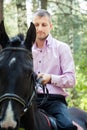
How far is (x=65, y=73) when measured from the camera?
502 centimetres

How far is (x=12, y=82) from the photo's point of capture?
386 cm

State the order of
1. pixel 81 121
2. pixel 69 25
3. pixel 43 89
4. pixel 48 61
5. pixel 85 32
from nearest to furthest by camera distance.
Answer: pixel 43 89, pixel 48 61, pixel 81 121, pixel 69 25, pixel 85 32

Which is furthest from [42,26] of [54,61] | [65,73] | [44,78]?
[44,78]

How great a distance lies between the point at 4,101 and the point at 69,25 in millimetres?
11756

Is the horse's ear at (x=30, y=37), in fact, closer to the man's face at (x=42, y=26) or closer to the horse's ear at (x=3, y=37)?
the horse's ear at (x=3, y=37)

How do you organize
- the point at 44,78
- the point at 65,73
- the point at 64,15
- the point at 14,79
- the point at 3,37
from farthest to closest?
the point at 64,15, the point at 65,73, the point at 44,78, the point at 3,37, the point at 14,79

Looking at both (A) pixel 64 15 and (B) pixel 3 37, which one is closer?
(B) pixel 3 37

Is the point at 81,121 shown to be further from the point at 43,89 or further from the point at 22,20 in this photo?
the point at 22,20

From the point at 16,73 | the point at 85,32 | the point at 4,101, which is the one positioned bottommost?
the point at 85,32

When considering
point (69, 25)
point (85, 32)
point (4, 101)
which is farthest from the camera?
point (85, 32)

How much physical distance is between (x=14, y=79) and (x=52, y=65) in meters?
1.34

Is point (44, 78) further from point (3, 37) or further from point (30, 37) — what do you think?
point (3, 37)

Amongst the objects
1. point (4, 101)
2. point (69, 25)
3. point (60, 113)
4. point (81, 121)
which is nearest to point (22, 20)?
point (69, 25)

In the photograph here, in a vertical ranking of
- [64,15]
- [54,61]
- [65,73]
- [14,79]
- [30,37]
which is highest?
[30,37]
